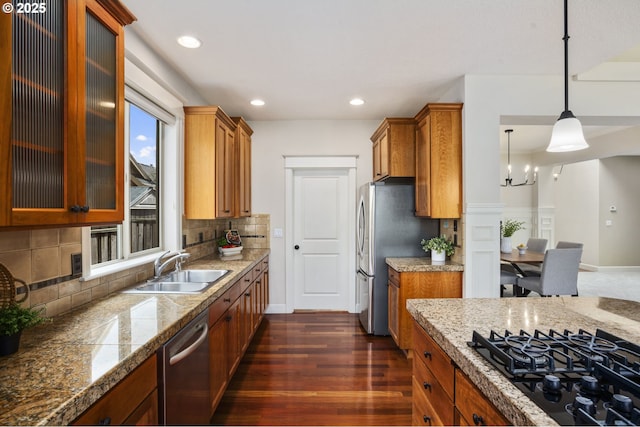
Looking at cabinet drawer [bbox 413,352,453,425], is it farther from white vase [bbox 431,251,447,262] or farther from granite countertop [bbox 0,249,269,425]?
white vase [bbox 431,251,447,262]

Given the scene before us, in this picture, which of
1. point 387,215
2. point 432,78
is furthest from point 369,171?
point 432,78

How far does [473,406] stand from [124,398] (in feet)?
3.77

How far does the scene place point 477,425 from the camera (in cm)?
98

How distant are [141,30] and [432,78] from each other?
2.36 metres

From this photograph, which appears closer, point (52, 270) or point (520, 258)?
point (52, 270)

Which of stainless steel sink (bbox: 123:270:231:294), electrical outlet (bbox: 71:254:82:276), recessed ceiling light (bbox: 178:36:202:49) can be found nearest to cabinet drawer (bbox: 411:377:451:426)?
stainless steel sink (bbox: 123:270:231:294)

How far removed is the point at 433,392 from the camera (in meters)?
1.35

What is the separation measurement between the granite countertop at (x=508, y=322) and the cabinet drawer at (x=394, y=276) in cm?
136

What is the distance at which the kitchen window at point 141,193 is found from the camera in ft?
7.21

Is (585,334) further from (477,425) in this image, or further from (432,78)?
(432,78)

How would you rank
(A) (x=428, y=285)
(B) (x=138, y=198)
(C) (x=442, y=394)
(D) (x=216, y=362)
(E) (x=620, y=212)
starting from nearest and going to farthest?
(C) (x=442, y=394) → (D) (x=216, y=362) → (B) (x=138, y=198) → (A) (x=428, y=285) → (E) (x=620, y=212)

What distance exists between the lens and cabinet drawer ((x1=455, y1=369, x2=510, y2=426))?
2.96 ft

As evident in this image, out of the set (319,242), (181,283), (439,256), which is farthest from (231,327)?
(319,242)

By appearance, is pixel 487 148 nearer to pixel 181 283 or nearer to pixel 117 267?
pixel 181 283
